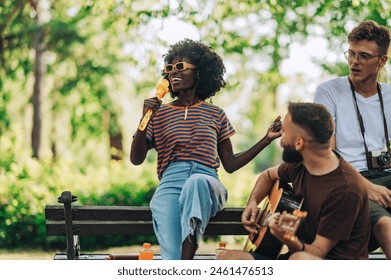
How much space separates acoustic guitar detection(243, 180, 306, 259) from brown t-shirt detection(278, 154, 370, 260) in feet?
0.23

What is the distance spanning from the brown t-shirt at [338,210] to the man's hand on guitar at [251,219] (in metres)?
0.37

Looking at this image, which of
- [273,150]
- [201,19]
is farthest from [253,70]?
[273,150]

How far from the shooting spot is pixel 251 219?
463 centimetres

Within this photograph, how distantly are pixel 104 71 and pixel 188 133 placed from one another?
11.0m

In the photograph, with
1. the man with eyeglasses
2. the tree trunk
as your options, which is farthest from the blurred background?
the man with eyeglasses

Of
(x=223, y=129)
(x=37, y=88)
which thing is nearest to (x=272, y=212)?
(x=223, y=129)

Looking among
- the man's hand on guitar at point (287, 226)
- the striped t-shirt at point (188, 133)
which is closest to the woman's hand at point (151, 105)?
the striped t-shirt at point (188, 133)

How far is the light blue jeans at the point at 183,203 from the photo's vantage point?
4719 mm

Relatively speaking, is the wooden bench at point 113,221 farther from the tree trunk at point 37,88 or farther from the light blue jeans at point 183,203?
the tree trunk at point 37,88

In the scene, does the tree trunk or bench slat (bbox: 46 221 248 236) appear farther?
the tree trunk

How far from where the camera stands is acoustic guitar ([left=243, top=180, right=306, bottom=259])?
4.37 m

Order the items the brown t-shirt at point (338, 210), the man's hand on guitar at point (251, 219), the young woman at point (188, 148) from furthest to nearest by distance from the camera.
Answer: the young woman at point (188, 148) < the man's hand on guitar at point (251, 219) < the brown t-shirt at point (338, 210)

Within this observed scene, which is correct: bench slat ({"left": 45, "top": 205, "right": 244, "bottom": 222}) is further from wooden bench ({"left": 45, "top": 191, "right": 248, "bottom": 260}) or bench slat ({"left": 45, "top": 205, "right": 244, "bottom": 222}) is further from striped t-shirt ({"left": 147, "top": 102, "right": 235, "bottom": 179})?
striped t-shirt ({"left": 147, "top": 102, "right": 235, "bottom": 179})
